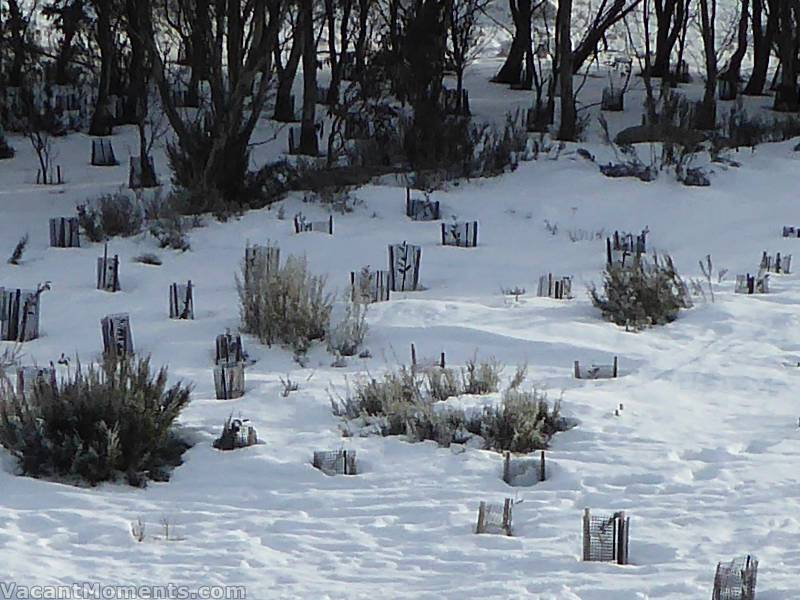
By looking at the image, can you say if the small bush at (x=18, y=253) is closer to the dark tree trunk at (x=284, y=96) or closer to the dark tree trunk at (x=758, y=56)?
the dark tree trunk at (x=284, y=96)

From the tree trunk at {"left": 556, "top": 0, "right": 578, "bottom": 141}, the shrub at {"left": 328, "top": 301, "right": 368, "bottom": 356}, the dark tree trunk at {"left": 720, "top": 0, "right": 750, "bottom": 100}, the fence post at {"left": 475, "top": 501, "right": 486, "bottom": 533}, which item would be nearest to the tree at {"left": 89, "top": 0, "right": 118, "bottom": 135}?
the tree trunk at {"left": 556, "top": 0, "right": 578, "bottom": 141}

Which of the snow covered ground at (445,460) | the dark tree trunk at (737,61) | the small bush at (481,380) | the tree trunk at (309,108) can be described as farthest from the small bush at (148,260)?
the dark tree trunk at (737,61)

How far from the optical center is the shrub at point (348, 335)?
6641 millimetres

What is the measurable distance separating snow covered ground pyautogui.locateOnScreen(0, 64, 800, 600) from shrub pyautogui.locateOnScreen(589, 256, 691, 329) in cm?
12

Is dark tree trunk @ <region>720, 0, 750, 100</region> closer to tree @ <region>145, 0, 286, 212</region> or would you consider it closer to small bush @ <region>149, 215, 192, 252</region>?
tree @ <region>145, 0, 286, 212</region>

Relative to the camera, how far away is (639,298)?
732 centimetres

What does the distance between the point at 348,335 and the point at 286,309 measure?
0.40 meters

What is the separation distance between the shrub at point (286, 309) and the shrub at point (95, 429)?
6.25ft

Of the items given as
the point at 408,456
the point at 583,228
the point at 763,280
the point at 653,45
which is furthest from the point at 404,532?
the point at 653,45

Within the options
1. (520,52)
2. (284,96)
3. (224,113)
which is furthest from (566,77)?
(520,52)

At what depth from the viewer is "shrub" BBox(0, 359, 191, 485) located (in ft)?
14.9

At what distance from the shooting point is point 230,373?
18.5ft

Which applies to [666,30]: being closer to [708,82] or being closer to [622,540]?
[708,82]

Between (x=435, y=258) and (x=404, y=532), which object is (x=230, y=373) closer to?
(x=404, y=532)
